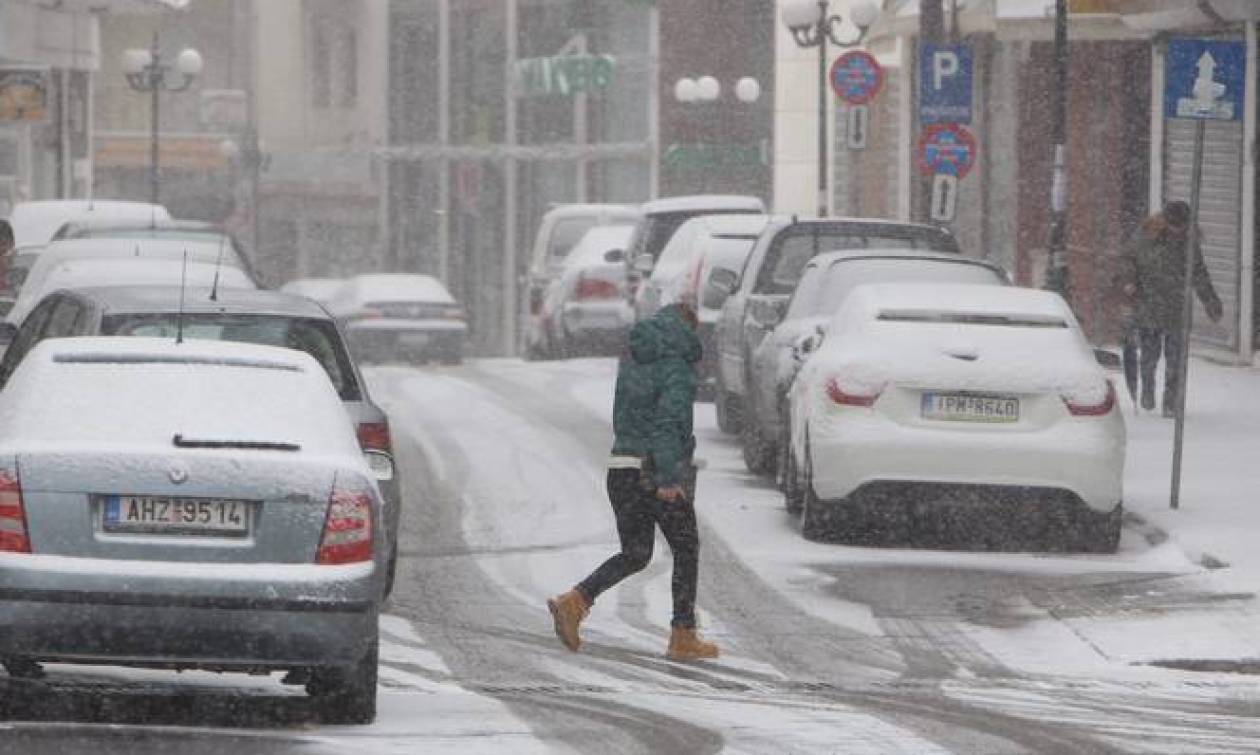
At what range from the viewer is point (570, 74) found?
59.9 metres

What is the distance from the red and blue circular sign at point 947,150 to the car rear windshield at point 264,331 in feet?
48.9

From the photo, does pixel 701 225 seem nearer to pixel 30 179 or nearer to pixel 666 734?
pixel 666 734

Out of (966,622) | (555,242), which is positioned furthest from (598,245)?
(966,622)

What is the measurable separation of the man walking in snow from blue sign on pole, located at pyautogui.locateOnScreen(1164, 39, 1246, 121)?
5986mm

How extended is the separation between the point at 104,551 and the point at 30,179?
45.2m

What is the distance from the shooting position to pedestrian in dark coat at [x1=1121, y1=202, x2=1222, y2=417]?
23969mm

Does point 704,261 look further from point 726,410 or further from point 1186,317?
point 1186,317

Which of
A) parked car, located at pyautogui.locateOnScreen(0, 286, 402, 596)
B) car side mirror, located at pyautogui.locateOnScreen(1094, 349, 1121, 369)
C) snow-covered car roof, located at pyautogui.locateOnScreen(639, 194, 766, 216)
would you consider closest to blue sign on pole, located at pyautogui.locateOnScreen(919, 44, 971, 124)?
snow-covered car roof, located at pyautogui.locateOnScreen(639, 194, 766, 216)

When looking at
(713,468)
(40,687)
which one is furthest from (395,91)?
(40,687)

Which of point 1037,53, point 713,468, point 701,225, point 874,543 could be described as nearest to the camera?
point 874,543

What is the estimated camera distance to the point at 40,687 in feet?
36.6

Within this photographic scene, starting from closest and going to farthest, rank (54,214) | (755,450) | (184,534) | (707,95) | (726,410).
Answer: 1. (184,534)
2. (755,450)
3. (726,410)
4. (54,214)
5. (707,95)

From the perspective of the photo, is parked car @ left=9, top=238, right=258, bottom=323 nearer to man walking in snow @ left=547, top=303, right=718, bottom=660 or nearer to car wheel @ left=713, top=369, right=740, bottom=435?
car wheel @ left=713, top=369, right=740, bottom=435

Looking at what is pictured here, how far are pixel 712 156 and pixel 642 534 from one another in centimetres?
4707
